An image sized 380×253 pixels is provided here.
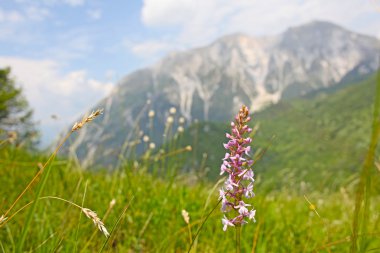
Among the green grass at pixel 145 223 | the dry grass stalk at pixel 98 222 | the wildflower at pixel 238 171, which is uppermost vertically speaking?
the dry grass stalk at pixel 98 222

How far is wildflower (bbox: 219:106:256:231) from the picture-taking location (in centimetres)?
A: 214

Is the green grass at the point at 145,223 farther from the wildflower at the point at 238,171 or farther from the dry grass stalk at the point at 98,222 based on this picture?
the dry grass stalk at the point at 98,222

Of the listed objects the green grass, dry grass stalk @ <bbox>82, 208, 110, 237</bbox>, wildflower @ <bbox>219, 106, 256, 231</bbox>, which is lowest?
the green grass

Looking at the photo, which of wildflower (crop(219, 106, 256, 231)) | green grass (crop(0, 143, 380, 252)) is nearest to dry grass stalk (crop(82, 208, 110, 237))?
→ wildflower (crop(219, 106, 256, 231))

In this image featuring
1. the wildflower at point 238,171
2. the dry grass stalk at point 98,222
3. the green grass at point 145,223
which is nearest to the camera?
the dry grass stalk at point 98,222

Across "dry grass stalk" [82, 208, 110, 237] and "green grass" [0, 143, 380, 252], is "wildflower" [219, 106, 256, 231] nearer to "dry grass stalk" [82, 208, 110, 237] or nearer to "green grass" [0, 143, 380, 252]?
"dry grass stalk" [82, 208, 110, 237]

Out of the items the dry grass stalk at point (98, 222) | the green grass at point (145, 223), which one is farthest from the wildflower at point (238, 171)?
the green grass at point (145, 223)

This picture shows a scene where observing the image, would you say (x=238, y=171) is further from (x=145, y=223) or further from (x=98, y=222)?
(x=145, y=223)

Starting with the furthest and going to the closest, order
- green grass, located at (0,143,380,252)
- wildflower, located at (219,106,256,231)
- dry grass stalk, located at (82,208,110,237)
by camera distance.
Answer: green grass, located at (0,143,380,252), wildflower, located at (219,106,256,231), dry grass stalk, located at (82,208,110,237)

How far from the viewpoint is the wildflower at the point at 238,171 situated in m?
2.14

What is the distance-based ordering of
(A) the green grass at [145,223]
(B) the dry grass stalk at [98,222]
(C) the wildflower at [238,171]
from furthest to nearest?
(A) the green grass at [145,223]
(C) the wildflower at [238,171]
(B) the dry grass stalk at [98,222]

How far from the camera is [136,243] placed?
4.65 meters

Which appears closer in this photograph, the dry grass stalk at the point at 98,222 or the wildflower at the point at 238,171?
the dry grass stalk at the point at 98,222

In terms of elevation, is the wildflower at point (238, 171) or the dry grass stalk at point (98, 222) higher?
the dry grass stalk at point (98, 222)
